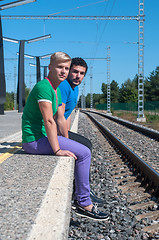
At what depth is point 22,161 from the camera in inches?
157

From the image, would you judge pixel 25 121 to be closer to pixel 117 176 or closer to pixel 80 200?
pixel 80 200

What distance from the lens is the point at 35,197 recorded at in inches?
102

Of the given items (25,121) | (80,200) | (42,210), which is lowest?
(80,200)

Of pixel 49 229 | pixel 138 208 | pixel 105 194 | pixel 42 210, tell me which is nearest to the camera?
pixel 49 229

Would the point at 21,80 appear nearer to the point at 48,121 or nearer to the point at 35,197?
the point at 48,121

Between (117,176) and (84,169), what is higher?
(84,169)

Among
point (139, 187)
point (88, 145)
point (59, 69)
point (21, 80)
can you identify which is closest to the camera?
point (59, 69)

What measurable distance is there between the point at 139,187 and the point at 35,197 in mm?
2675

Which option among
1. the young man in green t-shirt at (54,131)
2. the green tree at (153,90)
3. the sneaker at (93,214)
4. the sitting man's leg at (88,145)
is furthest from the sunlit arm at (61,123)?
the green tree at (153,90)

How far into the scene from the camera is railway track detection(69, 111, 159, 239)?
3.48 meters

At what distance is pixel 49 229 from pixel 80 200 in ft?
4.26

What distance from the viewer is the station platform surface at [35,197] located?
1.97 meters

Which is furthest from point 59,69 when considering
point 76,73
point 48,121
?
point 48,121

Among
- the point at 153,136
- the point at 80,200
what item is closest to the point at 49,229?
the point at 80,200
